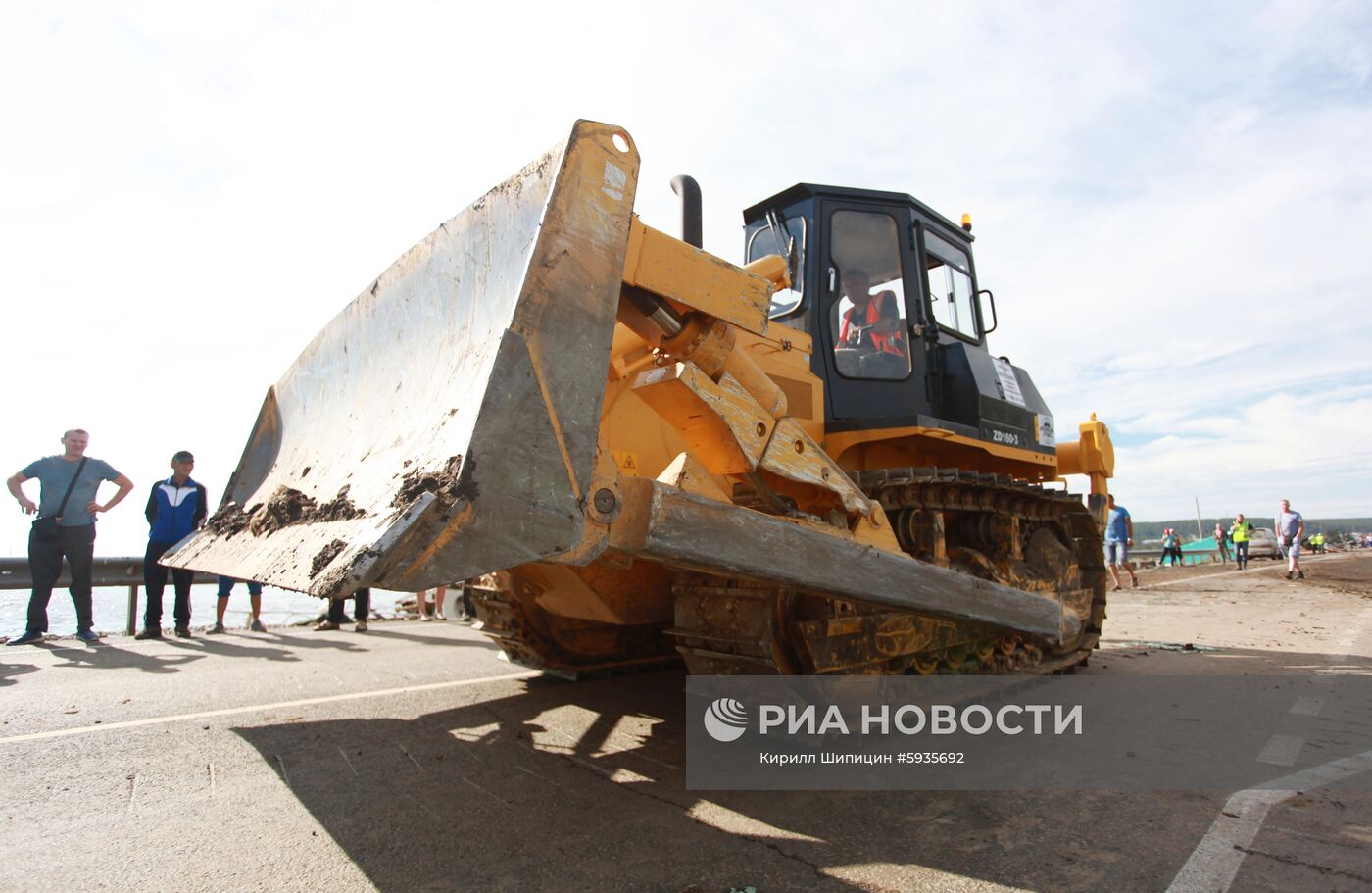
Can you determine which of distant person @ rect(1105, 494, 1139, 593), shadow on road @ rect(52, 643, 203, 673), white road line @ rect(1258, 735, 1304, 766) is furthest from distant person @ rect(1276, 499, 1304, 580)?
shadow on road @ rect(52, 643, 203, 673)

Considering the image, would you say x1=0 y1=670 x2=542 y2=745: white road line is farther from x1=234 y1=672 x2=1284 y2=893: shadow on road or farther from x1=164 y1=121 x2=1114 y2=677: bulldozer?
x1=234 y1=672 x2=1284 y2=893: shadow on road

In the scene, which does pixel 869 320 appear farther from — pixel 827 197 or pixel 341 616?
pixel 341 616

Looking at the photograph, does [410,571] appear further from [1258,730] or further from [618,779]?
[1258,730]

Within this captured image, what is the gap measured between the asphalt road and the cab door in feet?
6.96

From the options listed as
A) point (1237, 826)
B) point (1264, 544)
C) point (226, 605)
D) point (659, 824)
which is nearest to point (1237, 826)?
point (1237, 826)

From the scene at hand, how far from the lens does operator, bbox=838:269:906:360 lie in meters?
4.70

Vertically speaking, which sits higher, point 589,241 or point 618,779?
point 589,241

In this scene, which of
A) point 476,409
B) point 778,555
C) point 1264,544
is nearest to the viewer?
point 476,409

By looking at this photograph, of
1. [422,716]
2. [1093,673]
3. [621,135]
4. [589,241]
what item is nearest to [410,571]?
[589,241]

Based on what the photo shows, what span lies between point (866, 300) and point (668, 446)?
1.85 meters

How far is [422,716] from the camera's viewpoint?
4.09m

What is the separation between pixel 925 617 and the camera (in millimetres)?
3324

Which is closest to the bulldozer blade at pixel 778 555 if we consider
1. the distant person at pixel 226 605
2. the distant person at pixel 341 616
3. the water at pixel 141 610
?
the water at pixel 141 610

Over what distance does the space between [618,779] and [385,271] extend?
2.41 metres
